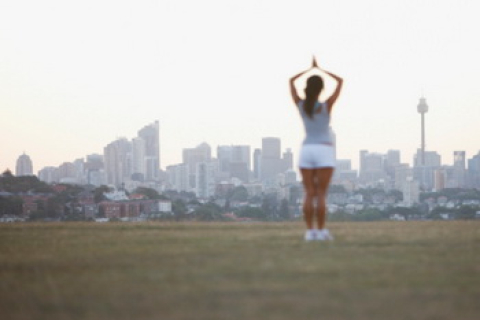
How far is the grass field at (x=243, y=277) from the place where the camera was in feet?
21.0

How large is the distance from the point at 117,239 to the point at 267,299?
5891 millimetres

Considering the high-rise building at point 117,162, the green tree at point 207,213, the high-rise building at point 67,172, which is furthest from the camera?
the high-rise building at point 117,162

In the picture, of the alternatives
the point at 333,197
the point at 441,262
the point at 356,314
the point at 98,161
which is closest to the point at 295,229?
the point at 441,262

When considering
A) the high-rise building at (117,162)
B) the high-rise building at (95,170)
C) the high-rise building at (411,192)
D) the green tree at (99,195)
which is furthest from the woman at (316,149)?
the high-rise building at (117,162)

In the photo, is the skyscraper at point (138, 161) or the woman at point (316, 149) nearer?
the woman at point (316, 149)

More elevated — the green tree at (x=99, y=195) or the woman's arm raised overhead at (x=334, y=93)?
the woman's arm raised overhead at (x=334, y=93)

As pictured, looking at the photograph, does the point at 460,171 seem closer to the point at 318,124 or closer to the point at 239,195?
the point at 239,195

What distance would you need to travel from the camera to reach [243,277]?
786 centimetres

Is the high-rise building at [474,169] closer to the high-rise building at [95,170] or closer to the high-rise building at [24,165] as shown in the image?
the high-rise building at [95,170]

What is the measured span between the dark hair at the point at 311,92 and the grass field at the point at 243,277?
158cm

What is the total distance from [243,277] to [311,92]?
453cm

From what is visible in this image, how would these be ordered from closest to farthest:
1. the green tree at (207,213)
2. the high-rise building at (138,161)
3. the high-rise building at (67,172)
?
the green tree at (207,213), the high-rise building at (67,172), the high-rise building at (138,161)

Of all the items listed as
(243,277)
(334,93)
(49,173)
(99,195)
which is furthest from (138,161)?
(243,277)

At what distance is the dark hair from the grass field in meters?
1.58
